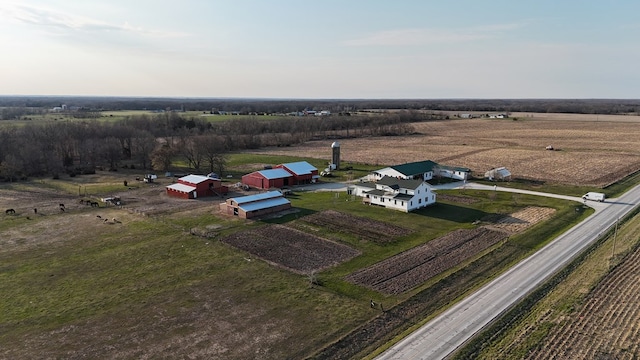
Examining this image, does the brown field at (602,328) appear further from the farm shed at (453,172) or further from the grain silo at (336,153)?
the grain silo at (336,153)

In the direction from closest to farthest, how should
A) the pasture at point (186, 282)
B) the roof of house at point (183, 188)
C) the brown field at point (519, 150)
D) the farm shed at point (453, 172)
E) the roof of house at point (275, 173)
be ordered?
the pasture at point (186, 282) < the roof of house at point (183, 188) < the roof of house at point (275, 173) < the farm shed at point (453, 172) < the brown field at point (519, 150)

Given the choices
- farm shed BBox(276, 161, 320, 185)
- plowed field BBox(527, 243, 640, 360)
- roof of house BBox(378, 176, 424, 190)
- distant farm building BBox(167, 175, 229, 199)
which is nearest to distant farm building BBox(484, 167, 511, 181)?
roof of house BBox(378, 176, 424, 190)

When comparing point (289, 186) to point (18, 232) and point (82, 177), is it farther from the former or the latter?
point (82, 177)

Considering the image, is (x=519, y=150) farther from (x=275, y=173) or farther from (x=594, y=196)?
(x=275, y=173)

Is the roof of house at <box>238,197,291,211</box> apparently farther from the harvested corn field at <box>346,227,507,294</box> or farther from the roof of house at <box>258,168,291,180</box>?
the harvested corn field at <box>346,227,507,294</box>

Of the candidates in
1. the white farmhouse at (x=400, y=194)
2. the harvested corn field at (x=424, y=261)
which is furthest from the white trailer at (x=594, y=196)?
the harvested corn field at (x=424, y=261)

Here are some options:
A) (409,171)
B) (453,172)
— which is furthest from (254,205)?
(453,172)
